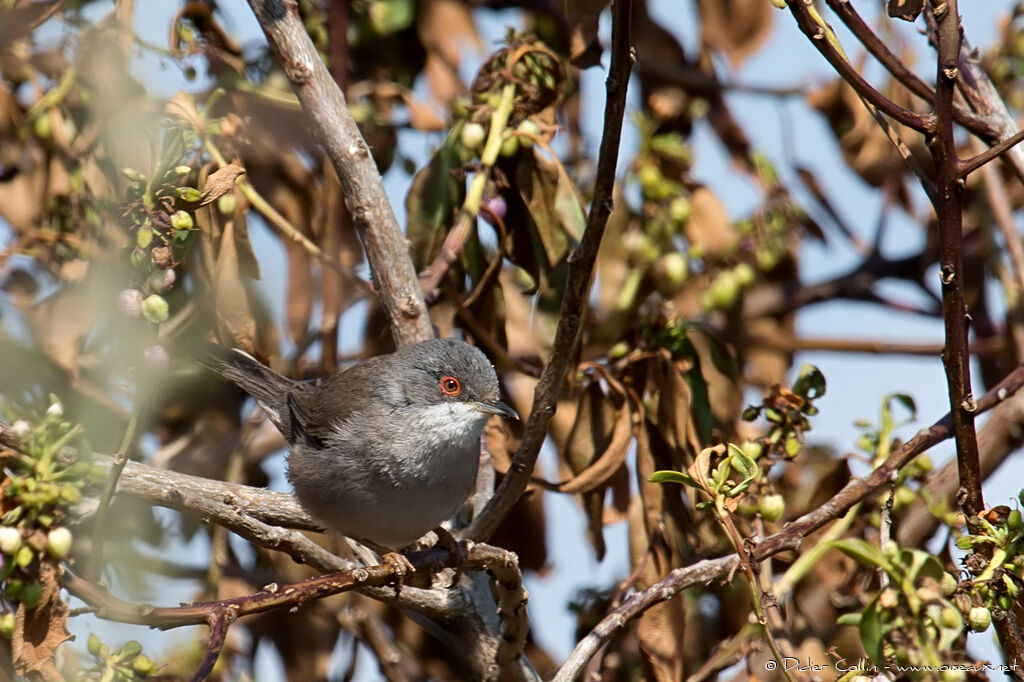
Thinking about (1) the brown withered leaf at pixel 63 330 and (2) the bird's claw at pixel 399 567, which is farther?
(1) the brown withered leaf at pixel 63 330

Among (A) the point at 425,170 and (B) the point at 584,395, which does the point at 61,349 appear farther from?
(B) the point at 584,395

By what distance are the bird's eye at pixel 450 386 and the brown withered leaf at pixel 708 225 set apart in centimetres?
143

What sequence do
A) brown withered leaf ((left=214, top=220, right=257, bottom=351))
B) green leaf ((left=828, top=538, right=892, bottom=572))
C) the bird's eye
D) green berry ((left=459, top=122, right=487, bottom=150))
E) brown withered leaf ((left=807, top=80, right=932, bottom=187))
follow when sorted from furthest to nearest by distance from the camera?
1. brown withered leaf ((left=807, top=80, right=932, bottom=187))
2. the bird's eye
3. green berry ((left=459, top=122, right=487, bottom=150))
4. brown withered leaf ((left=214, top=220, right=257, bottom=351))
5. green leaf ((left=828, top=538, right=892, bottom=572))

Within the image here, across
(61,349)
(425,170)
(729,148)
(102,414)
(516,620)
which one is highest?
(729,148)

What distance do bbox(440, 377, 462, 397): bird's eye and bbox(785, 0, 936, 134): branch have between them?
82.8 inches

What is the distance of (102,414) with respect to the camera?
12.0ft

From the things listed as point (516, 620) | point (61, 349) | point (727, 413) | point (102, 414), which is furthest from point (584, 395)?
point (61, 349)

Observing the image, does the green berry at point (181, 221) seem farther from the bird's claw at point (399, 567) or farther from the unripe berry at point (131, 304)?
the bird's claw at point (399, 567)

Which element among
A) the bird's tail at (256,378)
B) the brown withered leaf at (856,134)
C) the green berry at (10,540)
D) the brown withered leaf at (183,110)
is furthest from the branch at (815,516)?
the brown withered leaf at (183,110)

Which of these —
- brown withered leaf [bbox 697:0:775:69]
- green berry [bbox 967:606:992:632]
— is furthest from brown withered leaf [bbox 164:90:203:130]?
green berry [bbox 967:606:992:632]

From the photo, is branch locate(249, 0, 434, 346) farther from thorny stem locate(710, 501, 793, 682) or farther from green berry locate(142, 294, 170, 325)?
thorny stem locate(710, 501, 793, 682)

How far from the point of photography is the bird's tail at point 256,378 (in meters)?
4.64

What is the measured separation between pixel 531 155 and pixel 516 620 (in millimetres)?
1872

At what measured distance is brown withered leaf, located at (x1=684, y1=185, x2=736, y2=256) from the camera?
4.99 metres
